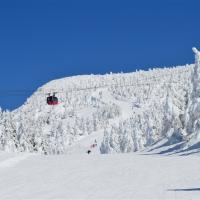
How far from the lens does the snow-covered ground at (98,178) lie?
82.5ft

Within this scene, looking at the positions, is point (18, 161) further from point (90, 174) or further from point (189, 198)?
point (189, 198)

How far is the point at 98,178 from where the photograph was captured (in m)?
31.2

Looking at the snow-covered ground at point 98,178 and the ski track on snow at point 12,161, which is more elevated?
the ski track on snow at point 12,161

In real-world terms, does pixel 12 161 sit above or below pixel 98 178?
above

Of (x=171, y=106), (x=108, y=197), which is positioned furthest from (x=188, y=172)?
(x=171, y=106)

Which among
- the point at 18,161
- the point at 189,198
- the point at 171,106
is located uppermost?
the point at 171,106

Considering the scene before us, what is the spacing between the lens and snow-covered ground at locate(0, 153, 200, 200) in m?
25.1

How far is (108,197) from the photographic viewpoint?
2423 centimetres

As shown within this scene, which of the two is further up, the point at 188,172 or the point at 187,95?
the point at 187,95

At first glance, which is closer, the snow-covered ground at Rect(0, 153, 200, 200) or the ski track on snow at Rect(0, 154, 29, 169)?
the snow-covered ground at Rect(0, 153, 200, 200)

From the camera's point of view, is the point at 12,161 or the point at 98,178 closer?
the point at 98,178

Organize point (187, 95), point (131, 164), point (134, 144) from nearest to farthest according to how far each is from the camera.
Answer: point (131, 164) < point (187, 95) < point (134, 144)

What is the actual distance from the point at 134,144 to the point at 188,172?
95116 mm

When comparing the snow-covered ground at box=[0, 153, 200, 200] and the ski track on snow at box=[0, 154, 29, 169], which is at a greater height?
the ski track on snow at box=[0, 154, 29, 169]
